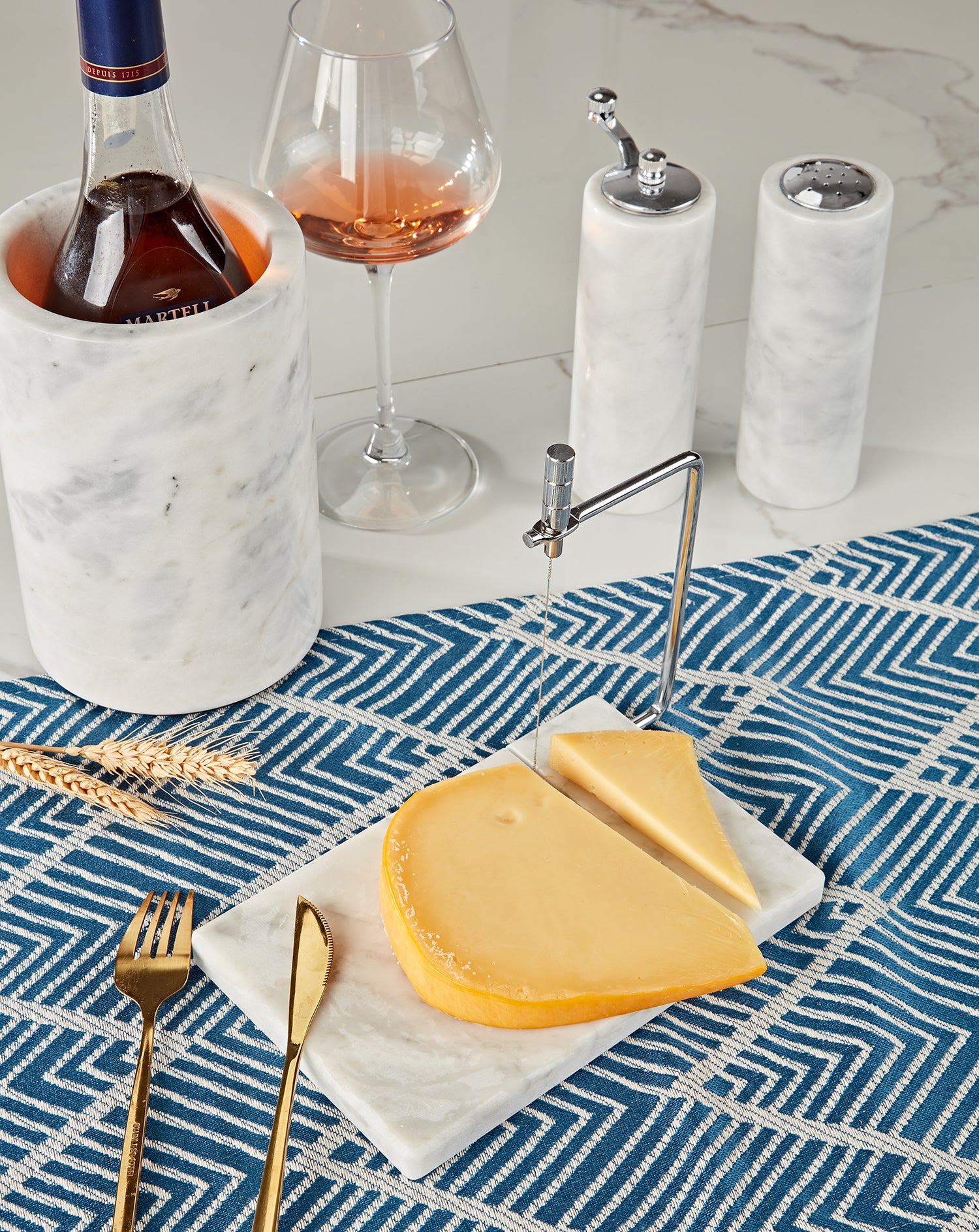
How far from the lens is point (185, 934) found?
751 millimetres

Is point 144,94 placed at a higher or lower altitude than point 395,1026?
higher

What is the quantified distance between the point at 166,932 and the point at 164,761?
0.12m

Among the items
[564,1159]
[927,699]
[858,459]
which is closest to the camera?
[564,1159]

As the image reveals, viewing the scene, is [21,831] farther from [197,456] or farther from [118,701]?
[197,456]

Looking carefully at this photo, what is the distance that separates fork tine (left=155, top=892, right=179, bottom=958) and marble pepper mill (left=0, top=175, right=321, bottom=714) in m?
0.16

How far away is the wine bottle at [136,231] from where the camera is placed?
Result: 77 cm

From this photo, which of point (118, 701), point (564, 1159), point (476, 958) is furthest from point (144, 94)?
point (564, 1159)

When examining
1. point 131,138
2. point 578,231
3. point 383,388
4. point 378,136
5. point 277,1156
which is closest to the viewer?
point 277,1156

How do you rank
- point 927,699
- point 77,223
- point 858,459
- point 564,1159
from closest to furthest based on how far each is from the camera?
point 564,1159 < point 77,223 < point 927,699 < point 858,459

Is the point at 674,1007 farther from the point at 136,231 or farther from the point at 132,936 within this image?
the point at 136,231

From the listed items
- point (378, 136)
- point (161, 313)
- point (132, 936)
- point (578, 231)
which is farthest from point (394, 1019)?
point (578, 231)

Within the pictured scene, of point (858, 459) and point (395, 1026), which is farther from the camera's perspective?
point (858, 459)

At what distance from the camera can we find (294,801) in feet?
2.77

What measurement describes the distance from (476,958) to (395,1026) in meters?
0.06
